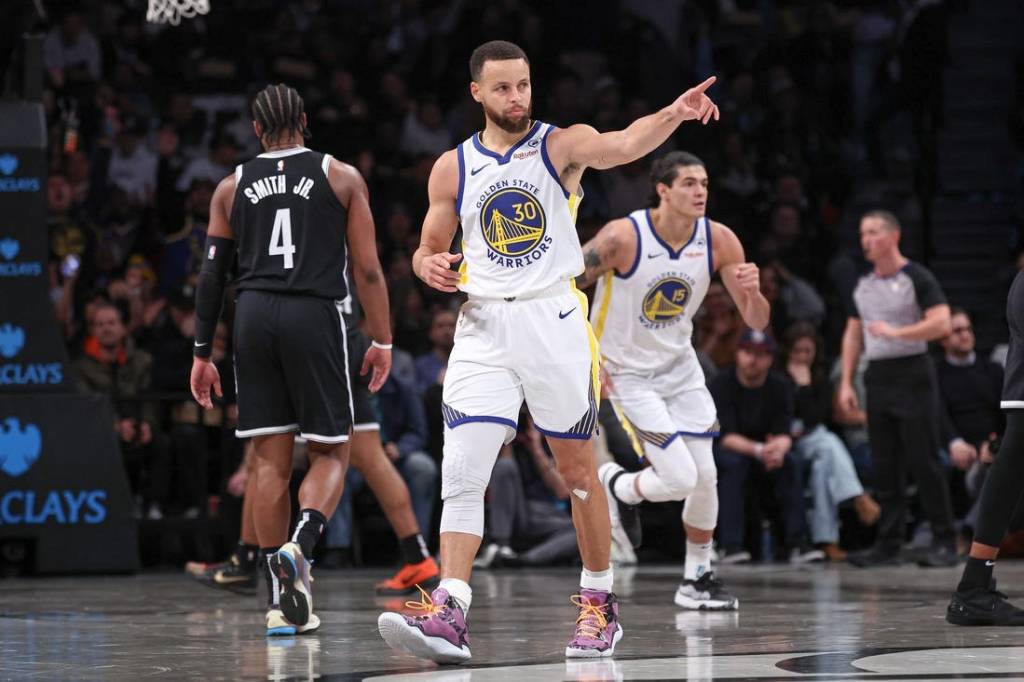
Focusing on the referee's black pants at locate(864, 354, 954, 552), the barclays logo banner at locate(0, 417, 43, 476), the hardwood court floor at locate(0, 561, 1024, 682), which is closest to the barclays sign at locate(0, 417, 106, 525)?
the barclays logo banner at locate(0, 417, 43, 476)

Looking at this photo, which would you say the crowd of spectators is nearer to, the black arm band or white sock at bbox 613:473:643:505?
white sock at bbox 613:473:643:505

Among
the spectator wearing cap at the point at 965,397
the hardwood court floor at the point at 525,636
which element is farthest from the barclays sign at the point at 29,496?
the spectator wearing cap at the point at 965,397

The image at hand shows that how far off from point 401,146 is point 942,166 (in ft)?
17.4

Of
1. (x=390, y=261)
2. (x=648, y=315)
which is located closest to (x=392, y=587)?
(x=648, y=315)

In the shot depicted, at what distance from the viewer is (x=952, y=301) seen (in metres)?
14.6

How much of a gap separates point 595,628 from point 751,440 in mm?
5848

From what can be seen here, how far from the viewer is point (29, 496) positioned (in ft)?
31.0

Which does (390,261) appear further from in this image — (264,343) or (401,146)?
(264,343)

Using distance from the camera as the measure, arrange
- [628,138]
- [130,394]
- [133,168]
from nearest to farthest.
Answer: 1. [628,138]
2. [130,394]
3. [133,168]

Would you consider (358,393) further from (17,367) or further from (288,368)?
(17,367)

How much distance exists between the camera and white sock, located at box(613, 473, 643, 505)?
7.95m

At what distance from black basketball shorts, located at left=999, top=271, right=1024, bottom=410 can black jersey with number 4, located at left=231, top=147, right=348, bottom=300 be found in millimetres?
2723

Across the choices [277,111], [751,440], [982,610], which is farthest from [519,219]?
[751,440]

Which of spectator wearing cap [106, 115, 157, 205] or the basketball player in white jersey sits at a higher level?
spectator wearing cap [106, 115, 157, 205]
